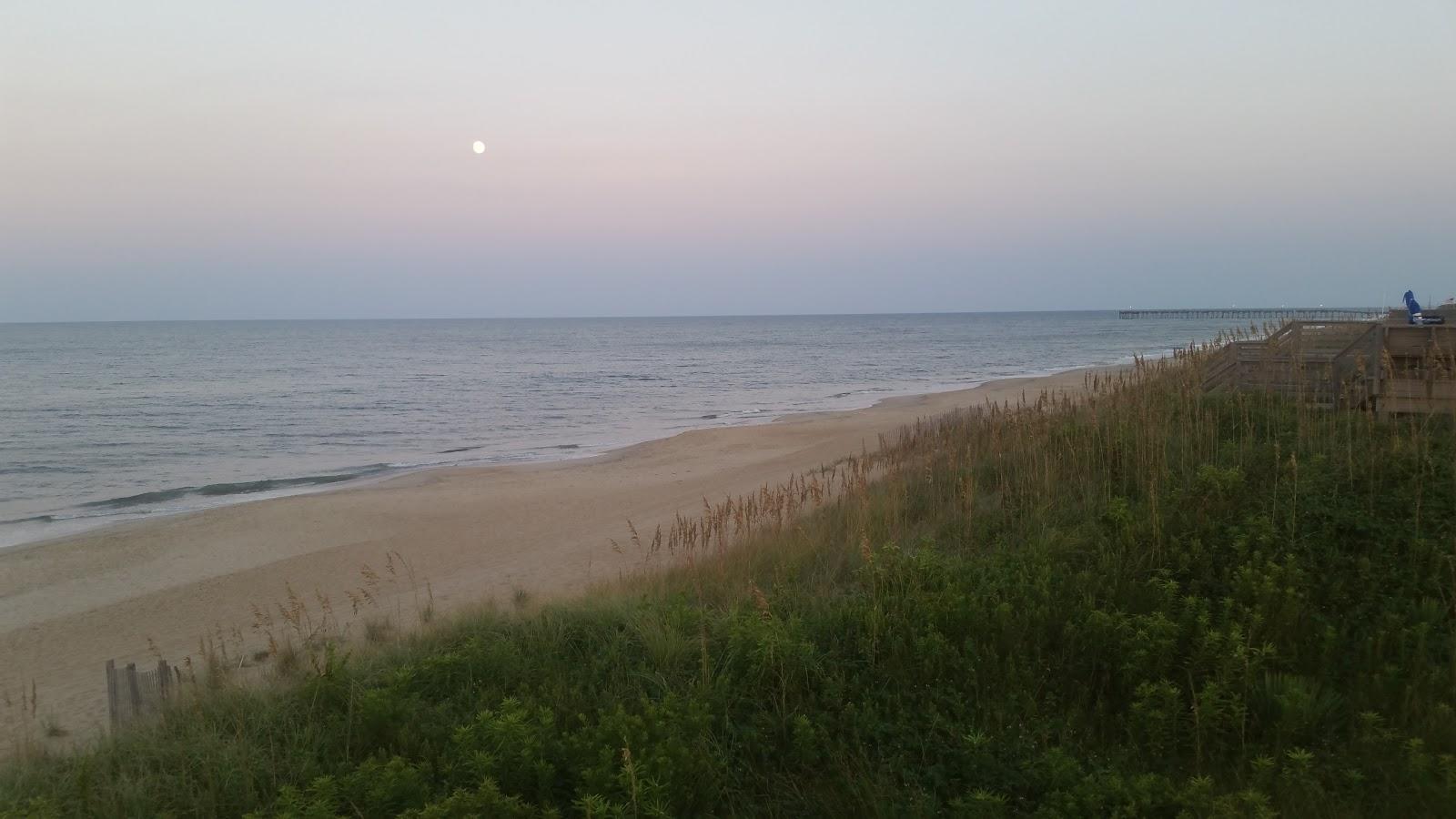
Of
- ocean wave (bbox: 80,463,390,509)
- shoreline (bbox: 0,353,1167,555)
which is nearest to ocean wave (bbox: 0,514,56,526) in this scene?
shoreline (bbox: 0,353,1167,555)

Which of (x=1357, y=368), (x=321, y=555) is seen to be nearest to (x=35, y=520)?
(x=321, y=555)

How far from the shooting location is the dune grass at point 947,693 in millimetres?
4051

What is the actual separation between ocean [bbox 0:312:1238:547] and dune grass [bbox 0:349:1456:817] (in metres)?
15.6

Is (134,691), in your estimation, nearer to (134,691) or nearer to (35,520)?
(134,691)

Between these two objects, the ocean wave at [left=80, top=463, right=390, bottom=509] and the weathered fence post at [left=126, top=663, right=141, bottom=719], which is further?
the ocean wave at [left=80, top=463, right=390, bottom=509]

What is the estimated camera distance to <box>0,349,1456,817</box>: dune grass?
4.05m

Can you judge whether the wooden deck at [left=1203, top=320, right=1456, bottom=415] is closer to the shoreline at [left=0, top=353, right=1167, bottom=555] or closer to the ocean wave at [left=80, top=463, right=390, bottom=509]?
the shoreline at [left=0, top=353, right=1167, bottom=555]

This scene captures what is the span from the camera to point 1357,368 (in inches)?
360

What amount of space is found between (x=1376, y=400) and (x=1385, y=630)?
5276 mm

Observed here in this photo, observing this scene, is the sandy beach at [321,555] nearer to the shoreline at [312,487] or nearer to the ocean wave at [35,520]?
the shoreline at [312,487]

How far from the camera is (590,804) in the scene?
378cm

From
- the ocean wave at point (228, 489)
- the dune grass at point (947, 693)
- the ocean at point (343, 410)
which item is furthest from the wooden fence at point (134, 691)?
the ocean wave at point (228, 489)

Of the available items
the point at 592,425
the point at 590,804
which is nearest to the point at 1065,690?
the point at 590,804

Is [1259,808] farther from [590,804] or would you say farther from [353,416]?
[353,416]
